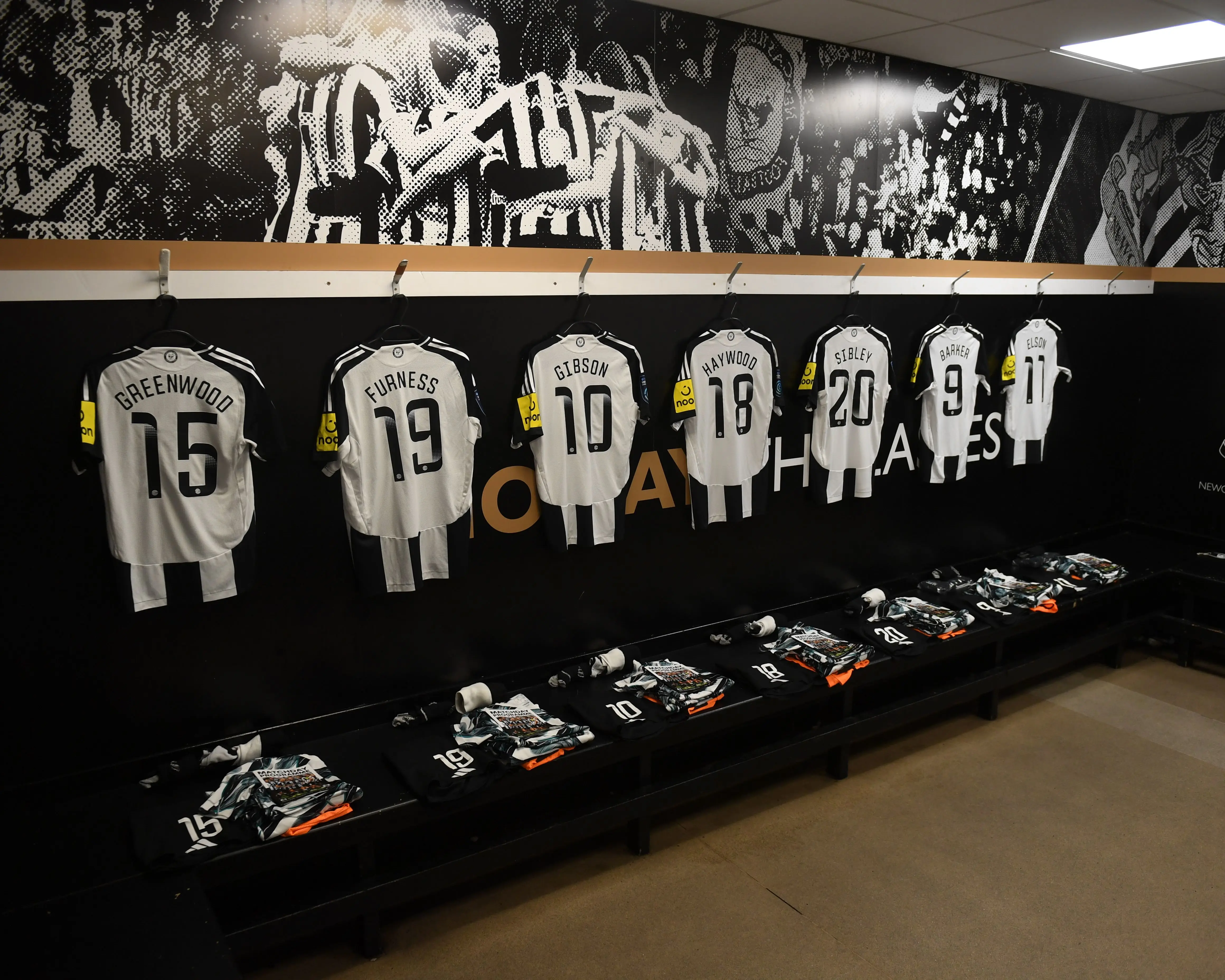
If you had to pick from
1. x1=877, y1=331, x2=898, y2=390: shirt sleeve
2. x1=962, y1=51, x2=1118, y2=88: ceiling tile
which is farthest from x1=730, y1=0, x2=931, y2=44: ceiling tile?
x1=877, y1=331, x2=898, y2=390: shirt sleeve

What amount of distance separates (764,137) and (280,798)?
2.73m

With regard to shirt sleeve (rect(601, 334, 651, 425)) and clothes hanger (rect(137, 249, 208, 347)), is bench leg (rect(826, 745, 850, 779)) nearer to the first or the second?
shirt sleeve (rect(601, 334, 651, 425))

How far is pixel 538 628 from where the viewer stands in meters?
3.23

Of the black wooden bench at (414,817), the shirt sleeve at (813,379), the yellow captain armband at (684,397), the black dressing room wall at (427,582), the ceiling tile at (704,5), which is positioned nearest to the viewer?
the black wooden bench at (414,817)

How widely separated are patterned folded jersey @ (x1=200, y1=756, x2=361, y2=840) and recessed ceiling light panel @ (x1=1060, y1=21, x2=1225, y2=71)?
12.0ft

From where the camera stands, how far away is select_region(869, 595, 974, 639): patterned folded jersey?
3715mm

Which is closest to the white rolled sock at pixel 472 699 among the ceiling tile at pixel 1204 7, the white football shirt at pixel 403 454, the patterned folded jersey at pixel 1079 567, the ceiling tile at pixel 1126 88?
the white football shirt at pixel 403 454

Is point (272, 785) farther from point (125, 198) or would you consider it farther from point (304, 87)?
point (304, 87)

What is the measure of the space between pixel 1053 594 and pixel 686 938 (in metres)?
2.44

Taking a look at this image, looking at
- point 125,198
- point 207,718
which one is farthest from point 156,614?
point 125,198

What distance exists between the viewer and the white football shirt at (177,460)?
2.35 metres

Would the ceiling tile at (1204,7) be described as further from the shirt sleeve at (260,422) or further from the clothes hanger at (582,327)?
the shirt sleeve at (260,422)

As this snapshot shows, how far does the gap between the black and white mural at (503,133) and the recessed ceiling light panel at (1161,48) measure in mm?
530

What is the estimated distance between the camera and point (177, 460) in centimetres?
244
